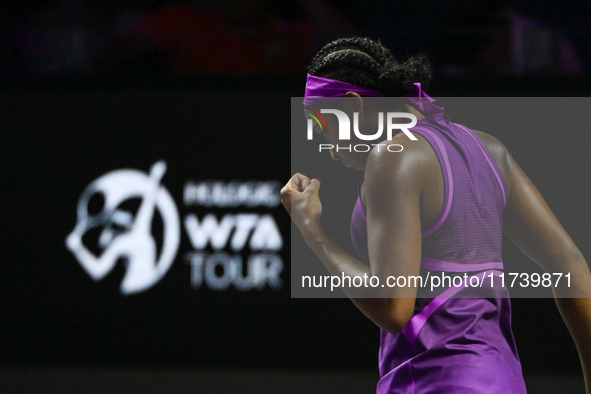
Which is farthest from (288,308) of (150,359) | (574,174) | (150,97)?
(574,174)

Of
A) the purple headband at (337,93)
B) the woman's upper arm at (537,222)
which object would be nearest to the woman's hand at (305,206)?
the purple headband at (337,93)

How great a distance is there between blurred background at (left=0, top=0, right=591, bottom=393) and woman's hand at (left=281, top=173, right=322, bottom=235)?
176cm

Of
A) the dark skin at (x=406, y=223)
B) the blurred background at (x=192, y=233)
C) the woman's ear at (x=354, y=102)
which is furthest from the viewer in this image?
the blurred background at (x=192, y=233)

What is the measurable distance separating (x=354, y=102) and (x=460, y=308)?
0.39 meters

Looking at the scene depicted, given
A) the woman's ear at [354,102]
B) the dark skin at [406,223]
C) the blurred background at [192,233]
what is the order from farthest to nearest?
the blurred background at [192,233] → the woman's ear at [354,102] → the dark skin at [406,223]

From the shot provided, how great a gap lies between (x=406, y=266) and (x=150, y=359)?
2325 mm

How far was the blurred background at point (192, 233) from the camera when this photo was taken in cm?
295

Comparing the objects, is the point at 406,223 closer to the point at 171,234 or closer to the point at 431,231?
the point at 431,231

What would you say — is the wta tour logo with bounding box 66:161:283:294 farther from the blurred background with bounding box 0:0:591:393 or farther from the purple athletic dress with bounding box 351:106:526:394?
the purple athletic dress with bounding box 351:106:526:394

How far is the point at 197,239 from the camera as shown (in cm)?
298

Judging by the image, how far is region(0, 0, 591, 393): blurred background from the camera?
295cm

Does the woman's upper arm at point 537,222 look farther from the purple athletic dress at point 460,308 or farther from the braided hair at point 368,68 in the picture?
the braided hair at point 368,68

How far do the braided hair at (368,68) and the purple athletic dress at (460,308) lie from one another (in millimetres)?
97

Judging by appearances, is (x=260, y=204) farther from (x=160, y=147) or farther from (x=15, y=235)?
(x=15, y=235)
